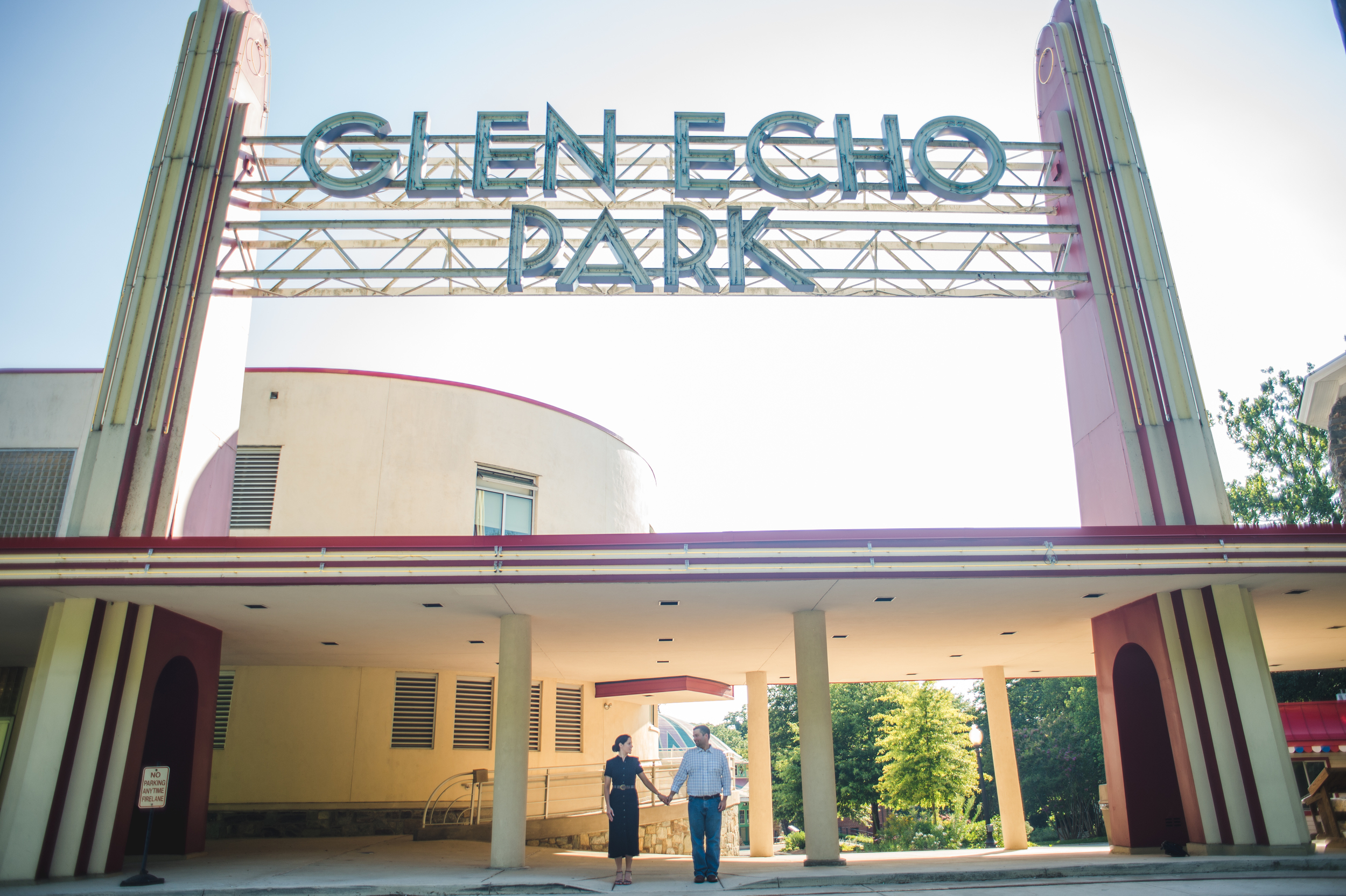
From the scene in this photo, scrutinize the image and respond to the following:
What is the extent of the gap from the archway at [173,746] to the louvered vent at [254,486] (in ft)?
19.2

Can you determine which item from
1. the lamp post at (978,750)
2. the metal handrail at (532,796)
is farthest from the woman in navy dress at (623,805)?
the lamp post at (978,750)

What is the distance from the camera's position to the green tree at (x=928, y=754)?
127ft

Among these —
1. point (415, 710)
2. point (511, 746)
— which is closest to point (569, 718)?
point (415, 710)

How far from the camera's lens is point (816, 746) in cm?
1255

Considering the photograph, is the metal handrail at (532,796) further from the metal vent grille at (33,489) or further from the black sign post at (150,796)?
the metal vent grille at (33,489)

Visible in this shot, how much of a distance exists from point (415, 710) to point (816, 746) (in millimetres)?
11767

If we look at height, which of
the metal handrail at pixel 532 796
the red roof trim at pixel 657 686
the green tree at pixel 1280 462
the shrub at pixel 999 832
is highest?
the green tree at pixel 1280 462

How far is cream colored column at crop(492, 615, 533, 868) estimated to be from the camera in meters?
12.2

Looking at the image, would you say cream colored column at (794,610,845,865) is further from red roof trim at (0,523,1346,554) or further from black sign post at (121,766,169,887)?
black sign post at (121,766,169,887)

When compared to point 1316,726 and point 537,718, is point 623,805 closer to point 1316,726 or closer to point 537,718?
point 537,718

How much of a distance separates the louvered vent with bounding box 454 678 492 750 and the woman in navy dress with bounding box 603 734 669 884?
38.6ft

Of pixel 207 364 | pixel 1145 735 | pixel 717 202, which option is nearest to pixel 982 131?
pixel 717 202

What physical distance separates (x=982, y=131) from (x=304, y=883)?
18.0 metres

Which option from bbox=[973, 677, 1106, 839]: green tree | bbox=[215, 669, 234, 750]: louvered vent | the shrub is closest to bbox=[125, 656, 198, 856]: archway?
bbox=[215, 669, 234, 750]: louvered vent
